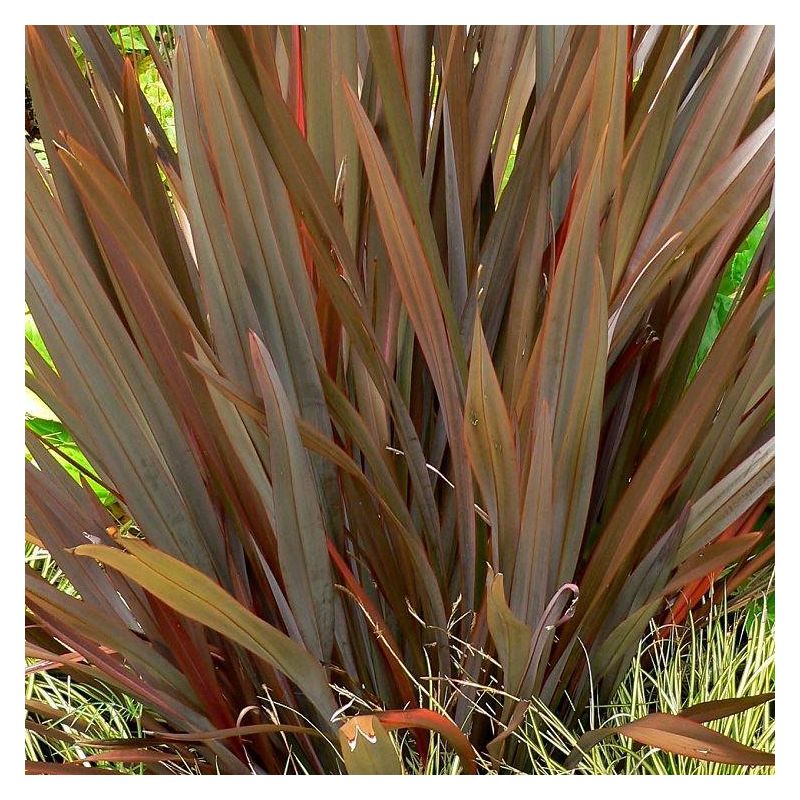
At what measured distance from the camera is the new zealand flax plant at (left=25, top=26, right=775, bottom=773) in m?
0.51

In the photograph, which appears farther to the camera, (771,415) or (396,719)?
(771,415)

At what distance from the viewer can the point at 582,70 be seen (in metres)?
0.59

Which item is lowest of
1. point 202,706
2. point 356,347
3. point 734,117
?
point 202,706

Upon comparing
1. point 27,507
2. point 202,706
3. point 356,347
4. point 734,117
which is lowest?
point 202,706

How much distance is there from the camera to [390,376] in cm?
57

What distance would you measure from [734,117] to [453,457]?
34 centimetres

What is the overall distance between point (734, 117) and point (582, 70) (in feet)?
0.40

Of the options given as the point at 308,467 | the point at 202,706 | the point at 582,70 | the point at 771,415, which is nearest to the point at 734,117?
the point at 582,70

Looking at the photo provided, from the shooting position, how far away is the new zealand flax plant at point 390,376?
0.51m

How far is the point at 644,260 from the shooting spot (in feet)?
1.95

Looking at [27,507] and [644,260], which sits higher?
[644,260]
